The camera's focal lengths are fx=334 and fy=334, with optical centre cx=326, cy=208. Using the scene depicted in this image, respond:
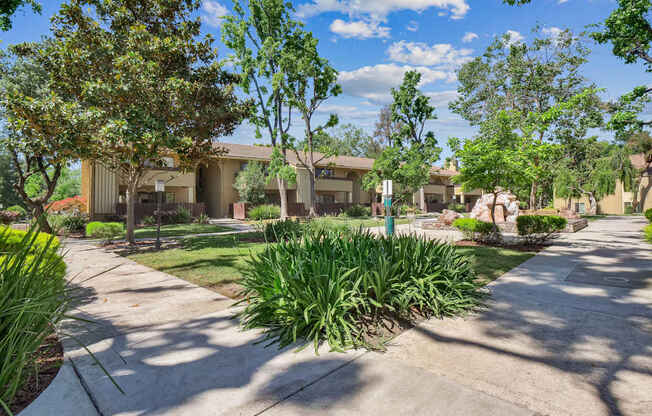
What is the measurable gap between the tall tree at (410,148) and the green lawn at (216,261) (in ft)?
51.0

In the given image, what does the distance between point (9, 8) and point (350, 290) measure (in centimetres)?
1123

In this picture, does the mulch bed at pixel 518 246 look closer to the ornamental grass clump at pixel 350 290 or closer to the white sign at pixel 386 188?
the white sign at pixel 386 188

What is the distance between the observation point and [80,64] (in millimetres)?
10156

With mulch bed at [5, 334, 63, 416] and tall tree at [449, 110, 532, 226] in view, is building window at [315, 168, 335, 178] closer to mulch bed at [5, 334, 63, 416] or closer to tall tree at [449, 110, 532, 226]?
tall tree at [449, 110, 532, 226]

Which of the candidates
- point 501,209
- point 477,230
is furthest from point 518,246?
point 501,209

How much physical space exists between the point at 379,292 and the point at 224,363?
6.00 feet

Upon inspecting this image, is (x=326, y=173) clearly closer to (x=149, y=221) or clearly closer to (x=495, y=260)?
(x=149, y=221)

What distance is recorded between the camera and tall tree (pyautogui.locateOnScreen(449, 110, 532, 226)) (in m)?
10.1

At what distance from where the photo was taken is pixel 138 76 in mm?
9938

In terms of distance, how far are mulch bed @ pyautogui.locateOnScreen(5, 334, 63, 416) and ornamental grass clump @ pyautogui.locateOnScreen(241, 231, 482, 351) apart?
182cm

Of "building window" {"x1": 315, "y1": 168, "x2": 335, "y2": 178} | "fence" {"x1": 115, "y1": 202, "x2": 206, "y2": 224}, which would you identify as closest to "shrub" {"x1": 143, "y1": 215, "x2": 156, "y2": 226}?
"fence" {"x1": 115, "y1": 202, "x2": 206, "y2": 224}

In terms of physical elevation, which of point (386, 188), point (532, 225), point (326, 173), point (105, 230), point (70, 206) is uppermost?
point (326, 173)

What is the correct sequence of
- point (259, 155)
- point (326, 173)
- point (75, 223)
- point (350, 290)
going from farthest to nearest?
point (326, 173) → point (259, 155) → point (75, 223) → point (350, 290)

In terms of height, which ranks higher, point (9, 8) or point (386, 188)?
point (9, 8)
